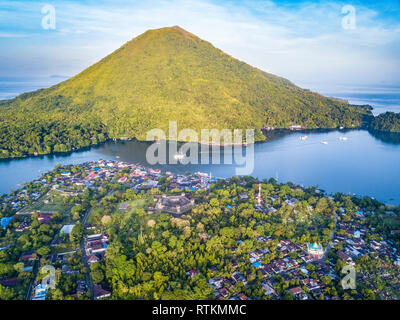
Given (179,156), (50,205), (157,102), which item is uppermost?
(157,102)

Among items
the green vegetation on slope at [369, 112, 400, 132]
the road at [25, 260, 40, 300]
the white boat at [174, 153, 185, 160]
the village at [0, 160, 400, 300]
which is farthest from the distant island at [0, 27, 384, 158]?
the road at [25, 260, 40, 300]

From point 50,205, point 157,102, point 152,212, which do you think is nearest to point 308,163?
point 152,212

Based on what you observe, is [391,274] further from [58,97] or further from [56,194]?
[58,97]

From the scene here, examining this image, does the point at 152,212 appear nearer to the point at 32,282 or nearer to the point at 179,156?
the point at 32,282

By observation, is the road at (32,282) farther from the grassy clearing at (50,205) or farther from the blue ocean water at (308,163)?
the blue ocean water at (308,163)

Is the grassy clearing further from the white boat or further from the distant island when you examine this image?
the distant island

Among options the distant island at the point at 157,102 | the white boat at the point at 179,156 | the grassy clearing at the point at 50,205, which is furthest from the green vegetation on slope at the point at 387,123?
the grassy clearing at the point at 50,205
